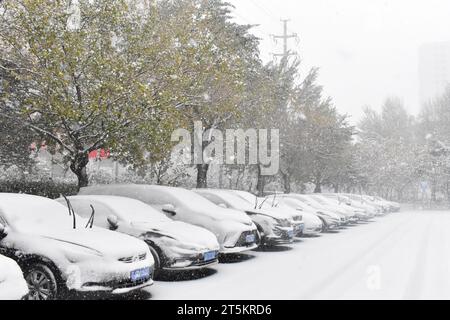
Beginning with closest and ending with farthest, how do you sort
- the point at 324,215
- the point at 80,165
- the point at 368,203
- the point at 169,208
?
1. the point at 169,208
2. the point at 80,165
3. the point at 324,215
4. the point at 368,203

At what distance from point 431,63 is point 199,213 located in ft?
667

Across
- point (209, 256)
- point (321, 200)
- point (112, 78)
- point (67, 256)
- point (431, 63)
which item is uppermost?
point (431, 63)

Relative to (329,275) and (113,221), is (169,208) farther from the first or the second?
(329,275)

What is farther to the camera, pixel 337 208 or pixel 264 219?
pixel 337 208

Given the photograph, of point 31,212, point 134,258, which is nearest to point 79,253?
point 134,258

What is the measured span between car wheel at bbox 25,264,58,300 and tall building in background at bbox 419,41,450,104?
614 feet

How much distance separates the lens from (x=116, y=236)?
22.3 ft

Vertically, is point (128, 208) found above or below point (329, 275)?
above

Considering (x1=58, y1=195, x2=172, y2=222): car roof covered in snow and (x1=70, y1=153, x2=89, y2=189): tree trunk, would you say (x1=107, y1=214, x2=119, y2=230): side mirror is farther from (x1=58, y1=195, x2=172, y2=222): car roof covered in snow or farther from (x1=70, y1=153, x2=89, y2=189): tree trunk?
(x1=70, y1=153, x2=89, y2=189): tree trunk

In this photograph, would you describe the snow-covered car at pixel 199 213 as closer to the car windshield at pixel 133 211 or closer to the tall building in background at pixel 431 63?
the car windshield at pixel 133 211

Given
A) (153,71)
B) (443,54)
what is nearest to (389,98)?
(153,71)

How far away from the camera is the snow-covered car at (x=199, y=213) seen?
374 inches

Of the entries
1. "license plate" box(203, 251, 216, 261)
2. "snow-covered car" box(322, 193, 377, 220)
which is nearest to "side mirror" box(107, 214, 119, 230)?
"license plate" box(203, 251, 216, 261)
